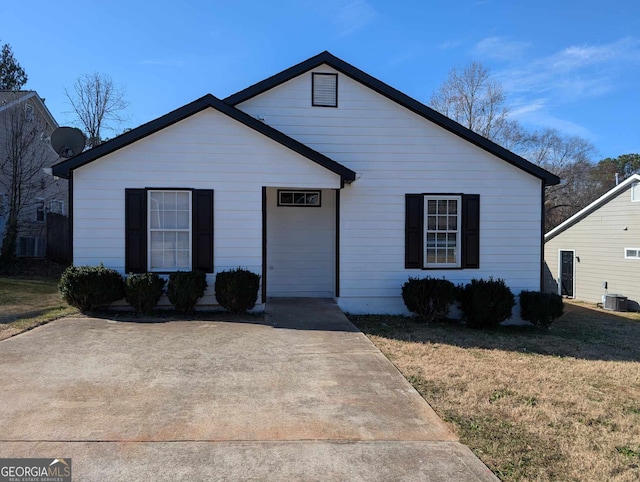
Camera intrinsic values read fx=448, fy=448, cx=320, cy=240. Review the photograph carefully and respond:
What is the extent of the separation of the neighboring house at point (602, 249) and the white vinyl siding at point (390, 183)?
10.0m

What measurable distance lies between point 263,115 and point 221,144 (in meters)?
1.69

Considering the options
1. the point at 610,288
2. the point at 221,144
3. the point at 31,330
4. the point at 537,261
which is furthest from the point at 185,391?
the point at 610,288

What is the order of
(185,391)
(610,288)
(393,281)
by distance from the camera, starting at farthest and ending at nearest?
(610,288)
(393,281)
(185,391)

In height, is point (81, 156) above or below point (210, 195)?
above

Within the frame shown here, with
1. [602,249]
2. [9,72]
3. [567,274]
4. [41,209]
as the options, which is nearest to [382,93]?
[602,249]

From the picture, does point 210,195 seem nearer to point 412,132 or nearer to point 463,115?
point 412,132

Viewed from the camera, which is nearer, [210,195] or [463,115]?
[210,195]

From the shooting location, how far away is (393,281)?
999 cm

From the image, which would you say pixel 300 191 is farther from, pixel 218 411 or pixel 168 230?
pixel 218 411

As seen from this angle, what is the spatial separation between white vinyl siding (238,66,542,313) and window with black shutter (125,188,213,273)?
2725 millimetres

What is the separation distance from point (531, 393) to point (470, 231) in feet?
17.8

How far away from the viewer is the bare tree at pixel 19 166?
1788 cm

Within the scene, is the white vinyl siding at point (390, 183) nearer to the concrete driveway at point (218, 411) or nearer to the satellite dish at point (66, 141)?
the concrete driveway at point (218, 411)

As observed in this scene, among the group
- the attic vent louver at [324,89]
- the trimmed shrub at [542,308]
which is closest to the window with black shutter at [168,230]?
the attic vent louver at [324,89]
